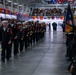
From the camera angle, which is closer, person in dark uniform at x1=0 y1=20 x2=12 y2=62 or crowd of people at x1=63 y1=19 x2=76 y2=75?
crowd of people at x1=63 y1=19 x2=76 y2=75

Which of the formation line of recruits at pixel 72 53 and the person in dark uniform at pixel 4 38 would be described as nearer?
the formation line of recruits at pixel 72 53

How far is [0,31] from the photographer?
14406 millimetres

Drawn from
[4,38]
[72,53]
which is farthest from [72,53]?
[4,38]

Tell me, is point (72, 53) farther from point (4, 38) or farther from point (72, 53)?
point (4, 38)

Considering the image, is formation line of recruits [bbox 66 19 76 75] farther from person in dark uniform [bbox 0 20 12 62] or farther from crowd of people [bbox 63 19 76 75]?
person in dark uniform [bbox 0 20 12 62]

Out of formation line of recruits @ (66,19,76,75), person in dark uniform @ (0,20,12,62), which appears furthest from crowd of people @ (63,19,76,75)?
person in dark uniform @ (0,20,12,62)

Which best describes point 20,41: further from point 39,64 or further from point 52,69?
point 52,69

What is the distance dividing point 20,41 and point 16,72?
24.2ft

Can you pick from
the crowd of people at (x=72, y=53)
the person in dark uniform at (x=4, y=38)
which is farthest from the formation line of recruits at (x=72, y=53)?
the person in dark uniform at (x=4, y=38)

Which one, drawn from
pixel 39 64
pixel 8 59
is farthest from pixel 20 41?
pixel 39 64

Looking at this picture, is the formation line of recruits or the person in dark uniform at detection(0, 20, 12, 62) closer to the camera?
the formation line of recruits

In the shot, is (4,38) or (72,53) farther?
(4,38)

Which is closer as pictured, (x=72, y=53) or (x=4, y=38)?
(x=72, y=53)

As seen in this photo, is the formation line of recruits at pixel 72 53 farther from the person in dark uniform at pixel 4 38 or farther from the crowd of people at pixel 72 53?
the person in dark uniform at pixel 4 38
